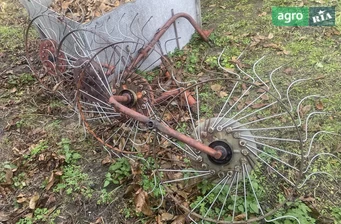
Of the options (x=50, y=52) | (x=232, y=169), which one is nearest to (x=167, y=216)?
(x=232, y=169)

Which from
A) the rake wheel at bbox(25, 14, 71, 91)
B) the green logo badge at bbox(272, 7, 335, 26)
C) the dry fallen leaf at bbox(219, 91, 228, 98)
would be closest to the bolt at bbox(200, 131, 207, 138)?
the dry fallen leaf at bbox(219, 91, 228, 98)

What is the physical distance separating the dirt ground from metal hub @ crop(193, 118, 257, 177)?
66 centimetres

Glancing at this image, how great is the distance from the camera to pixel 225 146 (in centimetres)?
247

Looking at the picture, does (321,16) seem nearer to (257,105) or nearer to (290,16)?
(290,16)

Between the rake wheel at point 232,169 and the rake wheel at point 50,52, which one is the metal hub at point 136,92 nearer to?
the rake wheel at point 232,169

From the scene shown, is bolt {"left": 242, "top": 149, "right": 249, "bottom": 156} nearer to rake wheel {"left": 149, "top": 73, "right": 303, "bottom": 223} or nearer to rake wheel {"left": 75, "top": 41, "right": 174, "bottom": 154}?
rake wheel {"left": 149, "top": 73, "right": 303, "bottom": 223}

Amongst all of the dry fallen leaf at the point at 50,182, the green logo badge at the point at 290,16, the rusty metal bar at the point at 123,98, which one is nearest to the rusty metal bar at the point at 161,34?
the rusty metal bar at the point at 123,98

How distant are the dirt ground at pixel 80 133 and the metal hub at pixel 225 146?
0.66 metres

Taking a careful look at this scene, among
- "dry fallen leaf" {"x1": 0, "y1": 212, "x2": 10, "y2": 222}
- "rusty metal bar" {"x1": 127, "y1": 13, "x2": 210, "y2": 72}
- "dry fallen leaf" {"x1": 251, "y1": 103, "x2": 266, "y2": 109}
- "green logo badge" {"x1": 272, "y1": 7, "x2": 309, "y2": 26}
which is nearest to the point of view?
"dry fallen leaf" {"x1": 0, "y1": 212, "x2": 10, "y2": 222}

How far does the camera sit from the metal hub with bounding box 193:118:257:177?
245 centimetres

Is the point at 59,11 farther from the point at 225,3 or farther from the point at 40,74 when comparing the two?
the point at 225,3

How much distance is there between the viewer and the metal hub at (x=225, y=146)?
2.45 meters

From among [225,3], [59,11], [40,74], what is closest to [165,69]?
[59,11]

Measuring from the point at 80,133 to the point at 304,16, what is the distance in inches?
142
